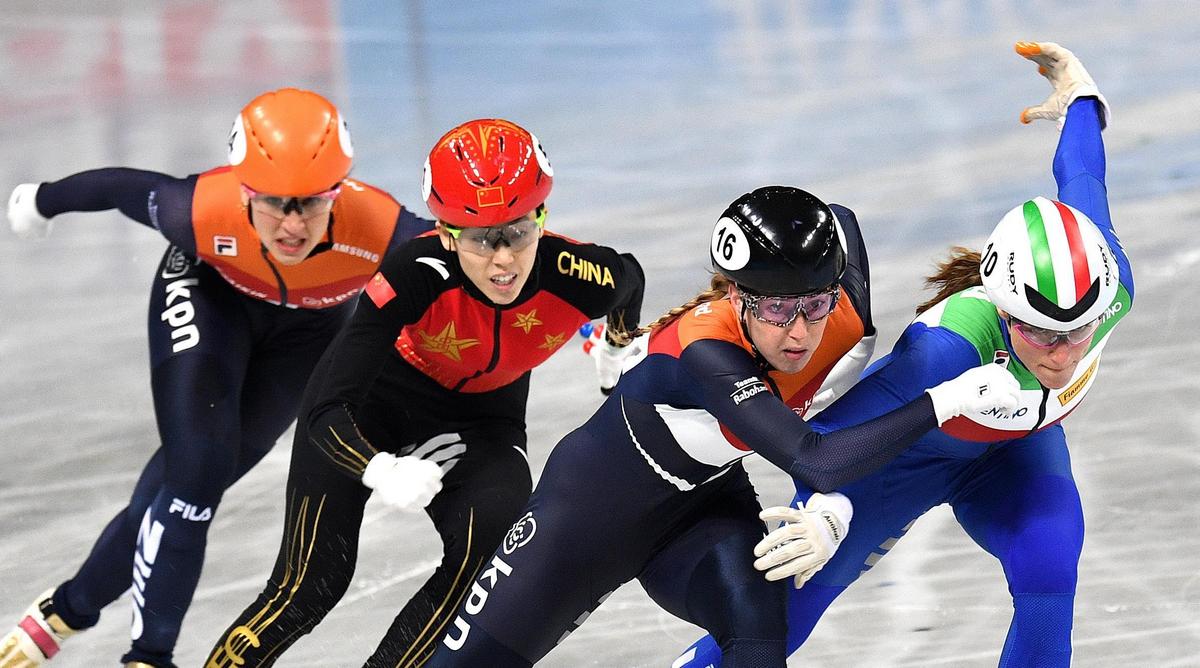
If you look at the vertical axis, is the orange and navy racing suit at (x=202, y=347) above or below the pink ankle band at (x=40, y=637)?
above

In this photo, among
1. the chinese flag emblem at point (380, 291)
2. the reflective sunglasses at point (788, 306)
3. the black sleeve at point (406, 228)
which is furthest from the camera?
→ the black sleeve at point (406, 228)

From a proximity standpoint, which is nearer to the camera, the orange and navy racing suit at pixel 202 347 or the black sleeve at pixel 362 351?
the black sleeve at pixel 362 351

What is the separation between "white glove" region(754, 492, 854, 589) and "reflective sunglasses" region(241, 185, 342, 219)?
1589mm

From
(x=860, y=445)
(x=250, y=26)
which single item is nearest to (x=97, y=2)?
(x=250, y=26)

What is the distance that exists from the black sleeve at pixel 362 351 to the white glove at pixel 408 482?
172 millimetres

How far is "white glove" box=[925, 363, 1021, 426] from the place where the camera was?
3420 millimetres

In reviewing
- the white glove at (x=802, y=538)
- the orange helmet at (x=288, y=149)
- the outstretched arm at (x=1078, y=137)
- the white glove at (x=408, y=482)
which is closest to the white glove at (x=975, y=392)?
the white glove at (x=802, y=538)

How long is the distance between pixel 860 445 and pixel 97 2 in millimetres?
8701

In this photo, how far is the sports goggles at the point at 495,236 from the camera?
397cm

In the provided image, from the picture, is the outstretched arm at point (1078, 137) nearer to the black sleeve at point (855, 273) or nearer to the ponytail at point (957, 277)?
the ponytail at point (957, 277)

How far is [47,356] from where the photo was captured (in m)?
6.79

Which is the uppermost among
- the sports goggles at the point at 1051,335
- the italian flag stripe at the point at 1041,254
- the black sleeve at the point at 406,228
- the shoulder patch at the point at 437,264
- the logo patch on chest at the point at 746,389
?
the italian flag stripe at the point at 1041,254

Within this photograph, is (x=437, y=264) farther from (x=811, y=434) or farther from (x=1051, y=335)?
(x=1051, y=335)

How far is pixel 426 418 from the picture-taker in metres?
4.32
